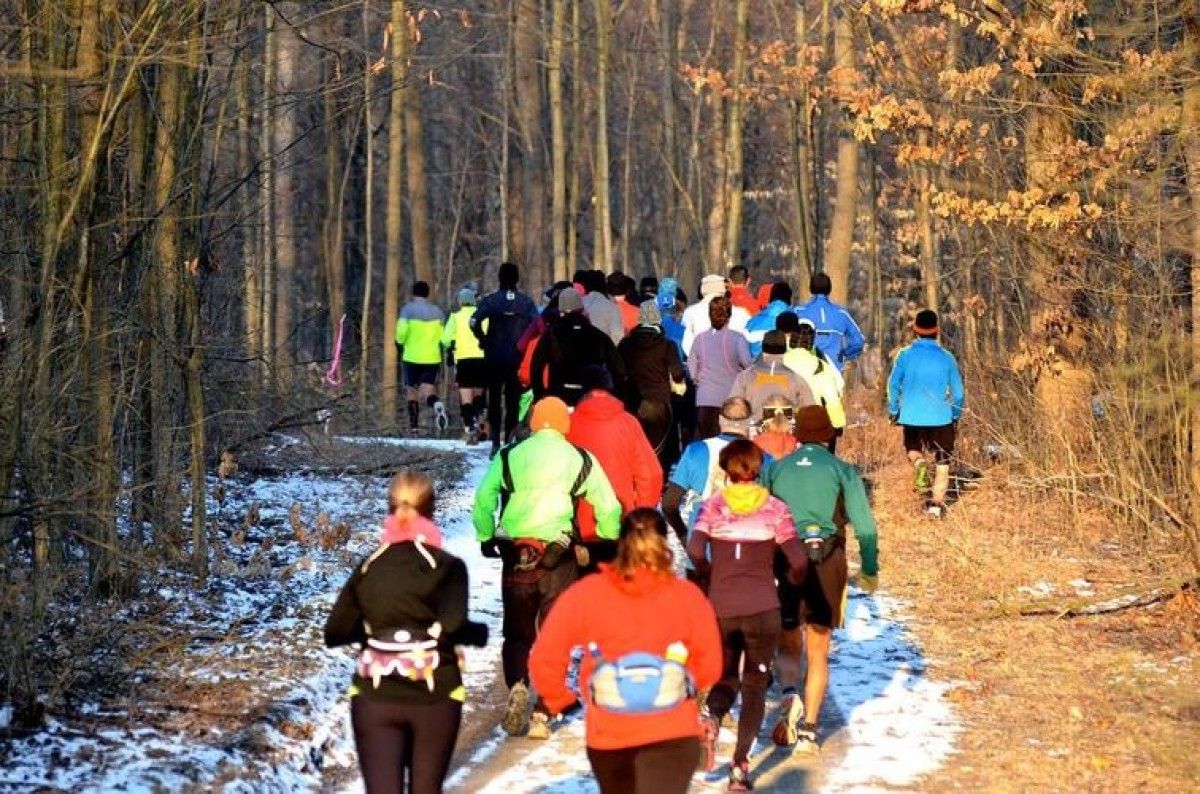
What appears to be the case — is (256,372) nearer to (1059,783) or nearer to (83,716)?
(83,716)

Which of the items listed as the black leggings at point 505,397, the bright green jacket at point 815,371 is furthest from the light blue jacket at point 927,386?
the black leggings at point 505,397

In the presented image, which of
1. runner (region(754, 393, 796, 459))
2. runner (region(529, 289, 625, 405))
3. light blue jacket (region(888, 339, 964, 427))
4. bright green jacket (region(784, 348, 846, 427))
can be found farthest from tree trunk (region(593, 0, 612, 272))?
runner (region(754, 393, 796, 459))

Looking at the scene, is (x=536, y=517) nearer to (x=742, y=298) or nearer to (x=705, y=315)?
(x=705, y=315)

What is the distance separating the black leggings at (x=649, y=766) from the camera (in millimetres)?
6930

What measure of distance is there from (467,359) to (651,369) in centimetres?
778

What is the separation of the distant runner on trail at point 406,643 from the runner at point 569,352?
7.65 meters

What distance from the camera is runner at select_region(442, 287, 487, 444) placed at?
2398 cm

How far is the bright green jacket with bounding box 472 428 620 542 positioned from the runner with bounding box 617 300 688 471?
6.04 m

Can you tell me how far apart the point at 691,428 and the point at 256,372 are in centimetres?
467

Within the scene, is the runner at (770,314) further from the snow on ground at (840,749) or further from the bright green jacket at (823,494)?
the bright green jacket at (823,494)

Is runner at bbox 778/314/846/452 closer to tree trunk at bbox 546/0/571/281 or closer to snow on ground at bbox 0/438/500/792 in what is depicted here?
snow on ground at bbox 0/438/500/792

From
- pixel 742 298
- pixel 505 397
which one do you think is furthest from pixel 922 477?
pixel 505 397

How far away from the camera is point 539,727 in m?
10.8

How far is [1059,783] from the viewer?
9.93 m
